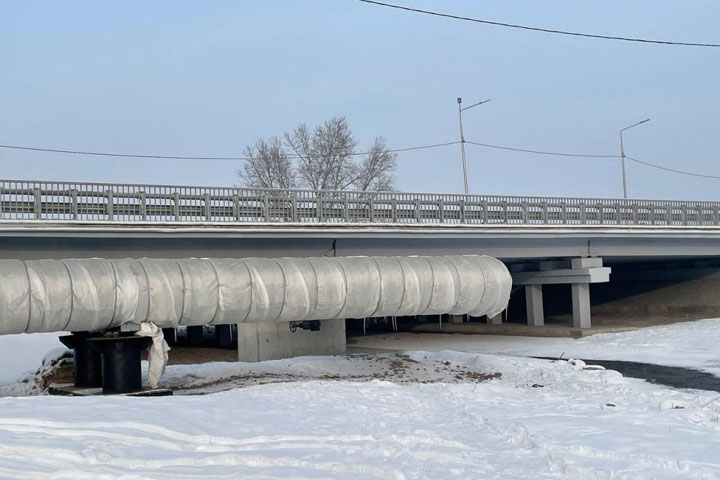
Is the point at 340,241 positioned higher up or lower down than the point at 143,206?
lower down

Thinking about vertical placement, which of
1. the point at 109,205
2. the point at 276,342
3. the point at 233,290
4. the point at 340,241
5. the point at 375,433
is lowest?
the point at 375,433

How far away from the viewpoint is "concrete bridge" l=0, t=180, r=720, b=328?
81.6ft

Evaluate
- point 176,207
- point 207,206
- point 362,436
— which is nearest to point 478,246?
point 207,206

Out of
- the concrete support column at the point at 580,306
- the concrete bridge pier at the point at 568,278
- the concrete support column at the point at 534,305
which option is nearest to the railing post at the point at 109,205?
the concrete bridge pier at the point at 568,278

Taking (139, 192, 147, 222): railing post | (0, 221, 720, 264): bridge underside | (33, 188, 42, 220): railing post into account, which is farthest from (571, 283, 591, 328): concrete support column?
(33, 188, 42, 220): railing post

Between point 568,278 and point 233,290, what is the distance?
21633mm

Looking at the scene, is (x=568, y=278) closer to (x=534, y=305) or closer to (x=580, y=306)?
(x=580, y=306)

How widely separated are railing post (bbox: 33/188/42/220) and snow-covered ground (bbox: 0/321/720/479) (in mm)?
9445

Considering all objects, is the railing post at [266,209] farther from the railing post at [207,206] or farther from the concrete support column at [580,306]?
the concrete support column at [580,306]

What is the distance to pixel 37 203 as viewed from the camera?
79.5 feet

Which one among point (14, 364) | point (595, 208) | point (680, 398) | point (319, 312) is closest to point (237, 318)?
point (319, 312)

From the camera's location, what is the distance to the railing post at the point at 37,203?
2417 cm

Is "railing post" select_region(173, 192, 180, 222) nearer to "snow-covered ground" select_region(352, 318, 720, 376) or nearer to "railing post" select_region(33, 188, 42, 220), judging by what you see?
"railing post" select_region(33, 188, 42, 220)

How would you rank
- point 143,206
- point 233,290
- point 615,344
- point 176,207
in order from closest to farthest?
point 233,290 → point 143,206 → point 176,207 → point 615,344
